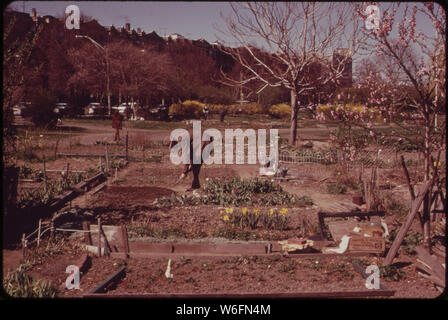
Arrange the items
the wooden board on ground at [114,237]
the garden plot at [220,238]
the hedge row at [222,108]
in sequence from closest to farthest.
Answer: the garden plot at [220,238]
the wooden board on ground at [114,237]
the hedge row at [222,108]

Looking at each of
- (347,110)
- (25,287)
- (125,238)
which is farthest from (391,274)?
(347,110)

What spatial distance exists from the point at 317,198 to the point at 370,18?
216 inches

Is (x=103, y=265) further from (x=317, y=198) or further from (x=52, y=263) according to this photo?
(x=317, y=198)

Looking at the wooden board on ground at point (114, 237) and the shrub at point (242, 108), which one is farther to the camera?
the shrub at point (242, 108)

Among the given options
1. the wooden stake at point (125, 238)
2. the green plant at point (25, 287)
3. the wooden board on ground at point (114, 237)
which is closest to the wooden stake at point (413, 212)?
the wooden stake at point (125, 238)

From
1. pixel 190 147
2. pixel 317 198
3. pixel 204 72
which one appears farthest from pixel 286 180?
pixel 204 72

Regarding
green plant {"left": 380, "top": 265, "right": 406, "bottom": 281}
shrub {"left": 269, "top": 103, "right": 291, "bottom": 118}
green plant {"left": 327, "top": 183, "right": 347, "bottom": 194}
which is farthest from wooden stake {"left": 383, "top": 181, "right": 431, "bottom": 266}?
shrub {"left": 269, "top": 103, "right": 291, "bottom": 118}

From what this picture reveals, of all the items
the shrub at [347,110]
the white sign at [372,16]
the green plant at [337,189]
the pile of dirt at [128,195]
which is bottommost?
the pile of dirt at [128,195]

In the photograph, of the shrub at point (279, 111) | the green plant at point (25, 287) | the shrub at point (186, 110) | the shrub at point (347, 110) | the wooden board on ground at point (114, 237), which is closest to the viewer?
the green plant at point (25, 287)

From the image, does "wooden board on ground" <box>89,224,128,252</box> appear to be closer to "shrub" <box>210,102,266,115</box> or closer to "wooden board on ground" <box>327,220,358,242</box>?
"wooden board on ground" <box>327,220,358,242</box>

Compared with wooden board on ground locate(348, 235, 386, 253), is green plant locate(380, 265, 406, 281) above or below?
below

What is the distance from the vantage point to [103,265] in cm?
650

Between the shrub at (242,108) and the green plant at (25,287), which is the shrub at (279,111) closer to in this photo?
the shrub at (242,108)

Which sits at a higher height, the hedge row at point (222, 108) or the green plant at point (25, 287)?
the hedge row at point (222, 108)
